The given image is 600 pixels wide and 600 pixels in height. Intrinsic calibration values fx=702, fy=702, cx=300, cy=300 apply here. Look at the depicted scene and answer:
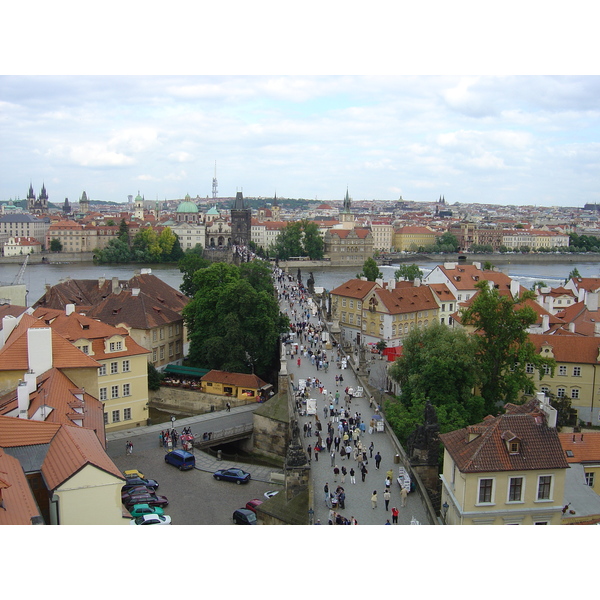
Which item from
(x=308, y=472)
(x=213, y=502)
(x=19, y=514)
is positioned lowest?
(x=213, y=502)

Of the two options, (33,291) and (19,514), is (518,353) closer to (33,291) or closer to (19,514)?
(19,514)

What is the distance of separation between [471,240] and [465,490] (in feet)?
341

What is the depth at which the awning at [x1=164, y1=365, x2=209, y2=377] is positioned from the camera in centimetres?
2150

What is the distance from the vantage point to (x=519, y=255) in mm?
94562

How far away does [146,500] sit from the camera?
41.7 feet

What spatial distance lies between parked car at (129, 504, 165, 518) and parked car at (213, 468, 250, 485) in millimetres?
2314

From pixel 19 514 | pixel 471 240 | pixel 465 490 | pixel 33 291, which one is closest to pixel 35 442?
pixel 19 514

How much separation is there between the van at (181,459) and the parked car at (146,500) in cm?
181

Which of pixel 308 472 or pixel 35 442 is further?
pixel 308 472

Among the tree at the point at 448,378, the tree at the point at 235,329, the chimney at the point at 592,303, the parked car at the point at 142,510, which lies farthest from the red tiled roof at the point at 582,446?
the chimney at the point at 592,303

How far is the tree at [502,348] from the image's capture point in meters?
17.7

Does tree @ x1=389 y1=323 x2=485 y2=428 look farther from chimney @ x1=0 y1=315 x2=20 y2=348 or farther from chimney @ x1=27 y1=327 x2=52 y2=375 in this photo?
chimney @ x1=0 y1=315 x2=20 y2=348

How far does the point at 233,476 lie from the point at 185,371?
7.68m

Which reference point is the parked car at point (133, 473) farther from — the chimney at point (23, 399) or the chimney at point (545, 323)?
the chimney at point (545, 323)
